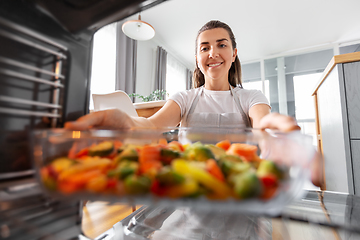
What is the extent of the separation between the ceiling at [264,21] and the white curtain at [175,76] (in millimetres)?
344

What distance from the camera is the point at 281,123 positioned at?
25 centimetres

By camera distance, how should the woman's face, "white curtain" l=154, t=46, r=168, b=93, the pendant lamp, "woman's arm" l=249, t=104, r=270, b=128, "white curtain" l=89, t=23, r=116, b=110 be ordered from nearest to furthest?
"woman's arm" l=249, t=104, r=270, b=128
the woman's face
the pendant lamp
"white curtain" l=89, t=23, r=116, b=110
"white curtain" l=154, t=46, r=168, b=93

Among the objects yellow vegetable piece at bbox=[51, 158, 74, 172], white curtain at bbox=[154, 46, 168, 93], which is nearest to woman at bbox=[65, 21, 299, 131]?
yellow vegetable piece at bbox=[51, 158, 74, 172]

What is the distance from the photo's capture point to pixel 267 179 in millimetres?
163

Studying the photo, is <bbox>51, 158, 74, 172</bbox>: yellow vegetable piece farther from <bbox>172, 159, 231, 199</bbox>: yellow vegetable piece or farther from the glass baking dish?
<bbox>172, 159, 231, 199</bbox>: yellow vegetable piece

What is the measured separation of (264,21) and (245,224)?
442 centimetres

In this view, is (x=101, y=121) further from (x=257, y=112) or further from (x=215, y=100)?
(x=215, y=100)

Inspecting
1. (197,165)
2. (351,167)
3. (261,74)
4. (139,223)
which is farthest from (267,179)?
(261,74)

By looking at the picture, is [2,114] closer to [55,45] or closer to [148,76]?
[55,45]

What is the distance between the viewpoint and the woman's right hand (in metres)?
0.23

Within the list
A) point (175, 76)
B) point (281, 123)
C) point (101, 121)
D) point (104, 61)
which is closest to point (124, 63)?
point (104, 61)

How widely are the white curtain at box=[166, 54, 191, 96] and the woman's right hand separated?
15.6 ft

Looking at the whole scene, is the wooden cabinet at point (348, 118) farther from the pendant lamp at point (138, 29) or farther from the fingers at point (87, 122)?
the pendant lamp at point (138, 29)

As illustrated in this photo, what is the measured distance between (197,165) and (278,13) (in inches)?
172
